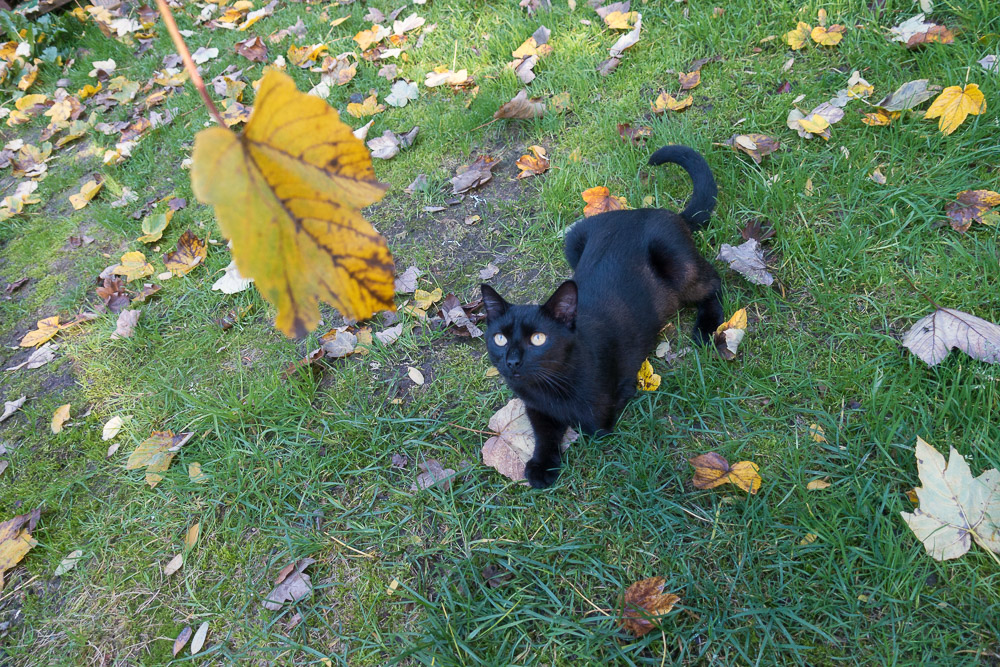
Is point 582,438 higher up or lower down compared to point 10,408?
lower down

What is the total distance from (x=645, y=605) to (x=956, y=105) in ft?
7.58

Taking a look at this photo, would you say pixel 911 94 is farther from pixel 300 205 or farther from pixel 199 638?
pixel 199 638

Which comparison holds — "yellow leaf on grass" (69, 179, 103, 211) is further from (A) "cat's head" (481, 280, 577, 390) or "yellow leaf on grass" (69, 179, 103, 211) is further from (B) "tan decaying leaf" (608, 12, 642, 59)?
(B) "tan decaying leaf" (608, 12, 642, 59)

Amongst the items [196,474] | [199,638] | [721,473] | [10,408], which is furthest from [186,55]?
[10,408]

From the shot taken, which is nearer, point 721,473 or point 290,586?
point 721,473

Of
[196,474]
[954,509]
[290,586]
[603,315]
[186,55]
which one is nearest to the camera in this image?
[186,55]

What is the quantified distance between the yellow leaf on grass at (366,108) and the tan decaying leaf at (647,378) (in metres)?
2.49

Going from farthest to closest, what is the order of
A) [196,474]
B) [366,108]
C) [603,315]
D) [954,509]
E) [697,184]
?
[366,108]
[697,184]
[196,474]
[603,315]
[954,509]

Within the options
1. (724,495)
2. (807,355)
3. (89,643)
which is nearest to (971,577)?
(724,495)

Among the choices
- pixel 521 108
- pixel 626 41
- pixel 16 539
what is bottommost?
pixel 16 539

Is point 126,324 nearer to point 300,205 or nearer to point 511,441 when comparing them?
point 511,441

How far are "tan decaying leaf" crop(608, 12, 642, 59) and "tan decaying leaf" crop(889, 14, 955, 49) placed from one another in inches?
49.5

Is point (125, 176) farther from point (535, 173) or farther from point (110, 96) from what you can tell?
point (535, 173)

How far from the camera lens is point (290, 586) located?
193 cm
